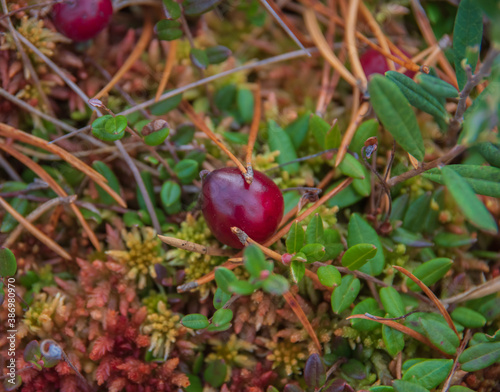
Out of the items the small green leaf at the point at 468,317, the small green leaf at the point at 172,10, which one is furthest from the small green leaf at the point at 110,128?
the small green leaf at the point at 468,317

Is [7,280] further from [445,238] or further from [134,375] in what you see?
[445,238]

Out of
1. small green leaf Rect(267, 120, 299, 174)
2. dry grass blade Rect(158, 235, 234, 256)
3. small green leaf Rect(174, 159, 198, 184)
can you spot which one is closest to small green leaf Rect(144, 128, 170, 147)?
small green leaf Rect(174, 159, 198, 184)

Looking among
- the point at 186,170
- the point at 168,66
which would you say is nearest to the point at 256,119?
the point at 186,170

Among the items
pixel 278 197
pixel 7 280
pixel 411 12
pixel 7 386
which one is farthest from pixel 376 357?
pixel 411 12

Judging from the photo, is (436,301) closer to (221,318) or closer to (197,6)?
(221,318)

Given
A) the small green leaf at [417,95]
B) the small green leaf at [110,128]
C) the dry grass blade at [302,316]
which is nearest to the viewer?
the small green leaf at [417,95]

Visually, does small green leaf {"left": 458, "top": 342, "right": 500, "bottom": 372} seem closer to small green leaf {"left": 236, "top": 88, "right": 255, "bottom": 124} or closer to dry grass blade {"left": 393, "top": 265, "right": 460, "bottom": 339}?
dry grass blade {"left": 393, "top": 265, "right": 460, "bottom": 339}

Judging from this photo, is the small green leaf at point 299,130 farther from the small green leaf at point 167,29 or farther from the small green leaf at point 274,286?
the small green leaf at point 274,286
